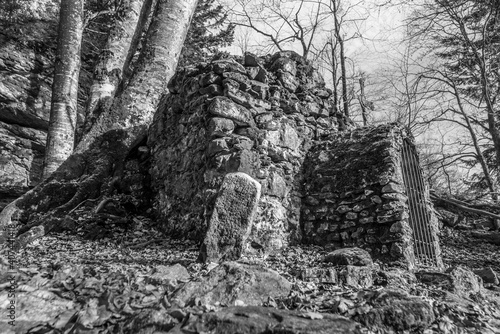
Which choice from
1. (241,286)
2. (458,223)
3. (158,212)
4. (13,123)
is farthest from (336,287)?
(13,123)

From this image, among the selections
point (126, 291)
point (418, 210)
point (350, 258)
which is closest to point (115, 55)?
point (126, 291)

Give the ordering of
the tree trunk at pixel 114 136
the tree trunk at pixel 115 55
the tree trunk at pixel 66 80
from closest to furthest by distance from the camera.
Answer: the tree trunk at pixel 114 136 → the tree trunk at pixel 66 80 → the tree trunk at pixel 115 55

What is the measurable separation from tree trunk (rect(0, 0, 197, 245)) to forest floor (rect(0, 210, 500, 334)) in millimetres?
865

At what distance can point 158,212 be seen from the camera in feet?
13.5

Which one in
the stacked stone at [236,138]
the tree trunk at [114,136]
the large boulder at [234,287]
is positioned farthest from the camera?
the tree trunk at [114,136]

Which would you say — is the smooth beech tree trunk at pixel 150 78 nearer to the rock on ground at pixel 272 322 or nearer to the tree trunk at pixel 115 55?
the tree trunk at pixel 115 55

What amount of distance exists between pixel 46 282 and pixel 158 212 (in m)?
→ 2.21

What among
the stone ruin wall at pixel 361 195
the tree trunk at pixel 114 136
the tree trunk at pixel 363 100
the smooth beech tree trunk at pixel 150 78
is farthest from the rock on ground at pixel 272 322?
the tree trunk at pixel 363 100

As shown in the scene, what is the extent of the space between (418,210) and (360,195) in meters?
1.02

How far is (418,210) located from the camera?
4082mm

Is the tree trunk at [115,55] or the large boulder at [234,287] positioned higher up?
the tree trunk at [115,55]

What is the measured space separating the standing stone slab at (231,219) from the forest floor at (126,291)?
0.73 feet

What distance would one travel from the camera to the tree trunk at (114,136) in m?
3.93

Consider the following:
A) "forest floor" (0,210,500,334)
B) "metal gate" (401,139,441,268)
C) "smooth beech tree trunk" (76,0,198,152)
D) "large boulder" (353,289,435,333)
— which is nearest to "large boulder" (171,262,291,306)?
"forest floor" (0,210,500,334)
